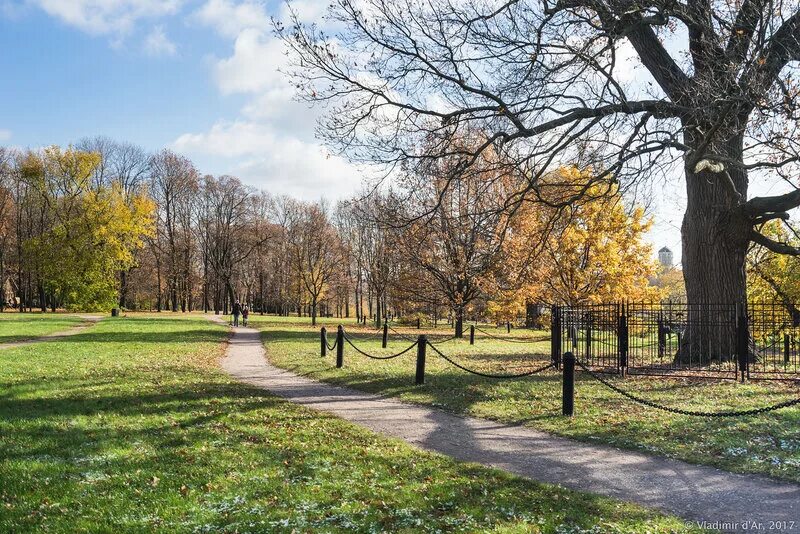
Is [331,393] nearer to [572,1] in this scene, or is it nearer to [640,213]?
[572,1]

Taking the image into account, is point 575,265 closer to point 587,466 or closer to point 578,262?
point 578,262

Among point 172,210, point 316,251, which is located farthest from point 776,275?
point 172,210

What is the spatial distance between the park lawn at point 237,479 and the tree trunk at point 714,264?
34.3 ft

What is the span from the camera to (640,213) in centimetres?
2934

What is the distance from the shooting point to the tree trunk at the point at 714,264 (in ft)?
48.2

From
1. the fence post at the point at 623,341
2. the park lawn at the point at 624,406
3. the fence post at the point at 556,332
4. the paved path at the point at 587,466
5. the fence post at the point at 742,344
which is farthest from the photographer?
the fence post at the point at 556,332

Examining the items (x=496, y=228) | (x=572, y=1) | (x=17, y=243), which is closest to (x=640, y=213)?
(x=496, y=228)

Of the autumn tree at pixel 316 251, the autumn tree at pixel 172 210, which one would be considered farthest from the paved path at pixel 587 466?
the autumn tree at pixel 172 210

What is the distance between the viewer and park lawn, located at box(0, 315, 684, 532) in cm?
493

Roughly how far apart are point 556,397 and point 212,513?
782 cm

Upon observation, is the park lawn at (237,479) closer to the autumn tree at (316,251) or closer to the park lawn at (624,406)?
the park lawn at (624,406)

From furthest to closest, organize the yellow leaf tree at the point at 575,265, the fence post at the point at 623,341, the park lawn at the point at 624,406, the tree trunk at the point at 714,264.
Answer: the yellow leaf tree at the point at 575,265, the tree trunk at the point at 714,264, the fence post at the point at 623,341, the park lawn at the point at 624,406

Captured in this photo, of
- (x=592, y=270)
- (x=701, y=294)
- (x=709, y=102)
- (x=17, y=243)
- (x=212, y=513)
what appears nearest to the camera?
(x=212, y=513)

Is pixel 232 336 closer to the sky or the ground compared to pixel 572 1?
closer to the ground
